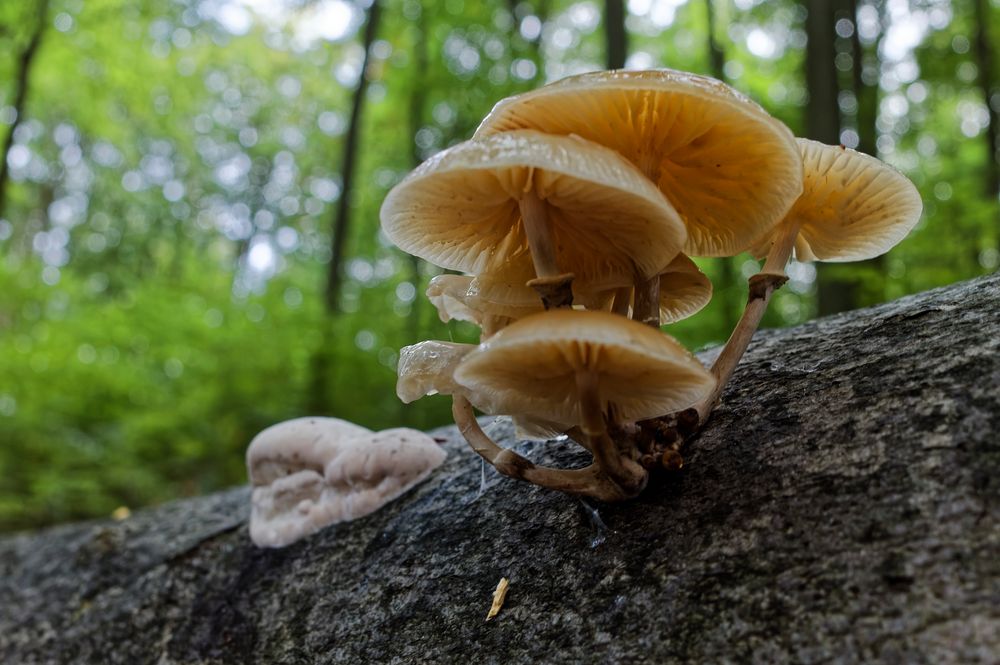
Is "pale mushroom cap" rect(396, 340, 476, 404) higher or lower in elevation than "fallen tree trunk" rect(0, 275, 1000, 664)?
higher

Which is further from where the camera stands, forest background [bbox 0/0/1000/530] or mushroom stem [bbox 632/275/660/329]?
forest background [bbox 0/0/1000/530]

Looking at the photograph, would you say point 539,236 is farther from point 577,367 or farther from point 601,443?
point 601,443

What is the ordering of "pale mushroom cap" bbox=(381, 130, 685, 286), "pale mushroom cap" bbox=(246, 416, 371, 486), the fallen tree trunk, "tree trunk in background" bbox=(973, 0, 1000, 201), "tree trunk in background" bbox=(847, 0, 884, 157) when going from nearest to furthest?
the fallen tree trunk, "pale mushroom cap" bbox=(381, 130, 685, 286), "pale mushroom cap" bbox=(246, 416, 371, 486), "tree trunk in background" bbox=(847, 0, 884, 157), "tree trunk in background" bbox=(973, 0, 1000, 201)

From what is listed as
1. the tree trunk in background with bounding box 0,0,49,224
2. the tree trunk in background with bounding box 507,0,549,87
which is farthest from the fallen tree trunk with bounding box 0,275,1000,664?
the tree trunk in background with bounding box 0,0,49,224

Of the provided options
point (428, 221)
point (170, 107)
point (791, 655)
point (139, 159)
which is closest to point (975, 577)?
point (791, 655)

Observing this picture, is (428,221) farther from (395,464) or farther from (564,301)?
(395,464)

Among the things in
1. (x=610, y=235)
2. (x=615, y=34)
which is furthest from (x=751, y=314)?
(x=615, y=34)

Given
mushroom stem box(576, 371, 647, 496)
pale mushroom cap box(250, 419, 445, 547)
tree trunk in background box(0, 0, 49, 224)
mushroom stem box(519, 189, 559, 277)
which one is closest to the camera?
mushroom stem box(576, 371, 647, 496)

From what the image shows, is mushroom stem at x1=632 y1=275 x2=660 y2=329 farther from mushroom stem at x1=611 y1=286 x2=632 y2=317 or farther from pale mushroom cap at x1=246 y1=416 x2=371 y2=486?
pale mushroom cap at x1=246 y1=416 x2=371 y2=486
